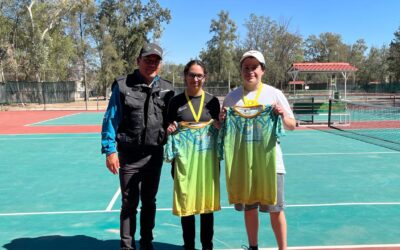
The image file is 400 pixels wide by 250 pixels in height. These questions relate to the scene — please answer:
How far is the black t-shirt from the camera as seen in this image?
4059 millimetres

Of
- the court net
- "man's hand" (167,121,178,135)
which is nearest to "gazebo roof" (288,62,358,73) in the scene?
the court net

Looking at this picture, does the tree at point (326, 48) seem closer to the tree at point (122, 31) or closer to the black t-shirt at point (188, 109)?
the tree at point (122, 31)

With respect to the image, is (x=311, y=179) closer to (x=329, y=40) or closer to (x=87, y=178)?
(x=87, y=178)

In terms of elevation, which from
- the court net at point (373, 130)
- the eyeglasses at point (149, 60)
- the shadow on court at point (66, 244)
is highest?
the eyeglasses at point (149, 60)

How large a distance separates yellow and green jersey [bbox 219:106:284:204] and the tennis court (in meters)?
1.14

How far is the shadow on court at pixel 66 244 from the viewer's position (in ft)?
15.7

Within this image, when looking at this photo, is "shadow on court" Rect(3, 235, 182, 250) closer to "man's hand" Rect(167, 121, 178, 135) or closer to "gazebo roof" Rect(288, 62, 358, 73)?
"man's hand" Rect(167, 121, 178, 135)

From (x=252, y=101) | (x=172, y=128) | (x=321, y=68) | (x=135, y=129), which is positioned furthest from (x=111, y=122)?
(x=321, y=68)

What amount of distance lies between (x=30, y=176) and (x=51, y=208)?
2.80m

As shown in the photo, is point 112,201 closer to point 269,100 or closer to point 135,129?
point 135,129

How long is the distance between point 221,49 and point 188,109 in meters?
69.3

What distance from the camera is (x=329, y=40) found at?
9912cm

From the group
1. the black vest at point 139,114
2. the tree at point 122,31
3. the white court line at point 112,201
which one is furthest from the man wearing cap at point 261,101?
the tree at point 122,31

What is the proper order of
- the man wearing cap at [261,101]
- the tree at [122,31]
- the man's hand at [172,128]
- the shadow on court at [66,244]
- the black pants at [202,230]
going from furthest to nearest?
1. the tree at [122,31]
2. the shadow on court at [66,244]
3. the black pants at [202,230]
4. the man's hand at [172,128]
5. the man wearing cap at [261,101]
